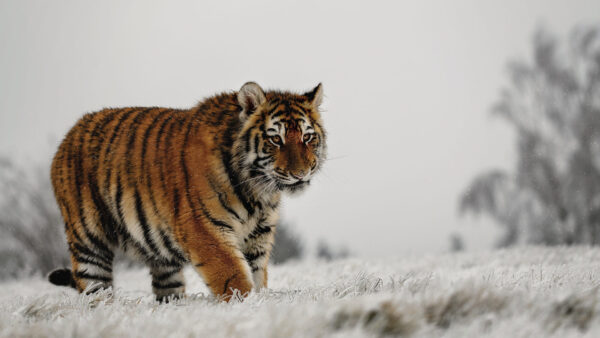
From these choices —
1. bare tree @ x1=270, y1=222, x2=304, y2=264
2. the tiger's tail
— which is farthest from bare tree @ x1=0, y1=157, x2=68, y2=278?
the tiger's tail

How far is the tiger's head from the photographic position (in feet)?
10.2

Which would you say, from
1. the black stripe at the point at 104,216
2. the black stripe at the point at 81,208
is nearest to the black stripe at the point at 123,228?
the black stripe at the point at 104,216

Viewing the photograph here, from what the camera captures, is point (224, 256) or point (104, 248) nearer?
point (224, 256)

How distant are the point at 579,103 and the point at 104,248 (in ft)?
43.6

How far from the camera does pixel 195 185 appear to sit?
3.11m

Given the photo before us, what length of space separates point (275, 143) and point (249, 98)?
0.34 meters

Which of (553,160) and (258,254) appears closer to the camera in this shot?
(258,254)

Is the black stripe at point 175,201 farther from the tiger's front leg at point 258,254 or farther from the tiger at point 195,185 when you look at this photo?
the tiger's front leg at point 258,254

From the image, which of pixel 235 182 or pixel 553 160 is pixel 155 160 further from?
pixel 553 160

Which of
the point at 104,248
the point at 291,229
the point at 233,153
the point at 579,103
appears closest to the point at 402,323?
the point at 233,153

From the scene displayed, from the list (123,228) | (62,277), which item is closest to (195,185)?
(123,228)

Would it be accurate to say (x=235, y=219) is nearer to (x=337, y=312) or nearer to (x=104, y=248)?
(x=104, y=248)

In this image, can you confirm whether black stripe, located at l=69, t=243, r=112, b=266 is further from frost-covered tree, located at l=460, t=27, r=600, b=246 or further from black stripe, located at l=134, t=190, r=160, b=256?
frost-covered tree, located at l=460, t=27, r=600, b=246

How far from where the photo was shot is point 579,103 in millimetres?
13523
